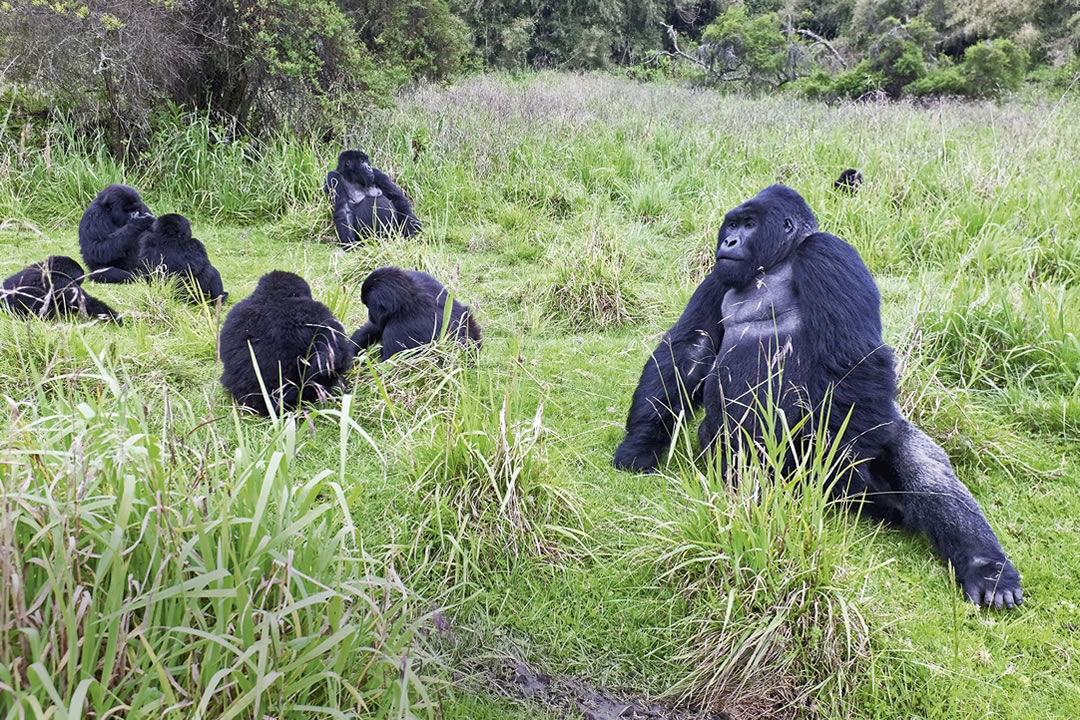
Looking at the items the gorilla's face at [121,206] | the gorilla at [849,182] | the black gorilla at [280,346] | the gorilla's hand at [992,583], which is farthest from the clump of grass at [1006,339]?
the gorilla's face at [121,206]

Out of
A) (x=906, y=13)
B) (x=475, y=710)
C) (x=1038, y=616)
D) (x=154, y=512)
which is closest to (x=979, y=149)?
(x=1038, y=616)

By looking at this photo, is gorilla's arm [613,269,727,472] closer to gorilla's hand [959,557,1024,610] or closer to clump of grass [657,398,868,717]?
clump of grass [657,398,868,717]

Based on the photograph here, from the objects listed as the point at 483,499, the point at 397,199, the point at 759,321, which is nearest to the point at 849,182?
the point at 397,199

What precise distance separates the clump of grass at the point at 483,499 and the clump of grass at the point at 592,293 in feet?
8.46

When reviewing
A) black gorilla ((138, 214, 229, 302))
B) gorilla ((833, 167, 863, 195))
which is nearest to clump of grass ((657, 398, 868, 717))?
black gorilla ((138, 214, 229, 302))

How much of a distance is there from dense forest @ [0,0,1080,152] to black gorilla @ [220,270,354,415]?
1.31 metres

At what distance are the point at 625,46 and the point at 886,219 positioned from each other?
2222cm

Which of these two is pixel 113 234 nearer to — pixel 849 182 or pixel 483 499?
pixel 483 499

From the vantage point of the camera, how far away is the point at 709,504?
2.48 meters

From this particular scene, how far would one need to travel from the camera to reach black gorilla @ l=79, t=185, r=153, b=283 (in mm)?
6199

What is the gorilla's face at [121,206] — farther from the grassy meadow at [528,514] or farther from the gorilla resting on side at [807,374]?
the gorilla resting on side at [807,374]

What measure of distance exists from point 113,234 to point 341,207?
6.35 ft

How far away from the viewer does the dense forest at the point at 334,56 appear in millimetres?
7934

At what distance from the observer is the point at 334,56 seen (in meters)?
9.28
